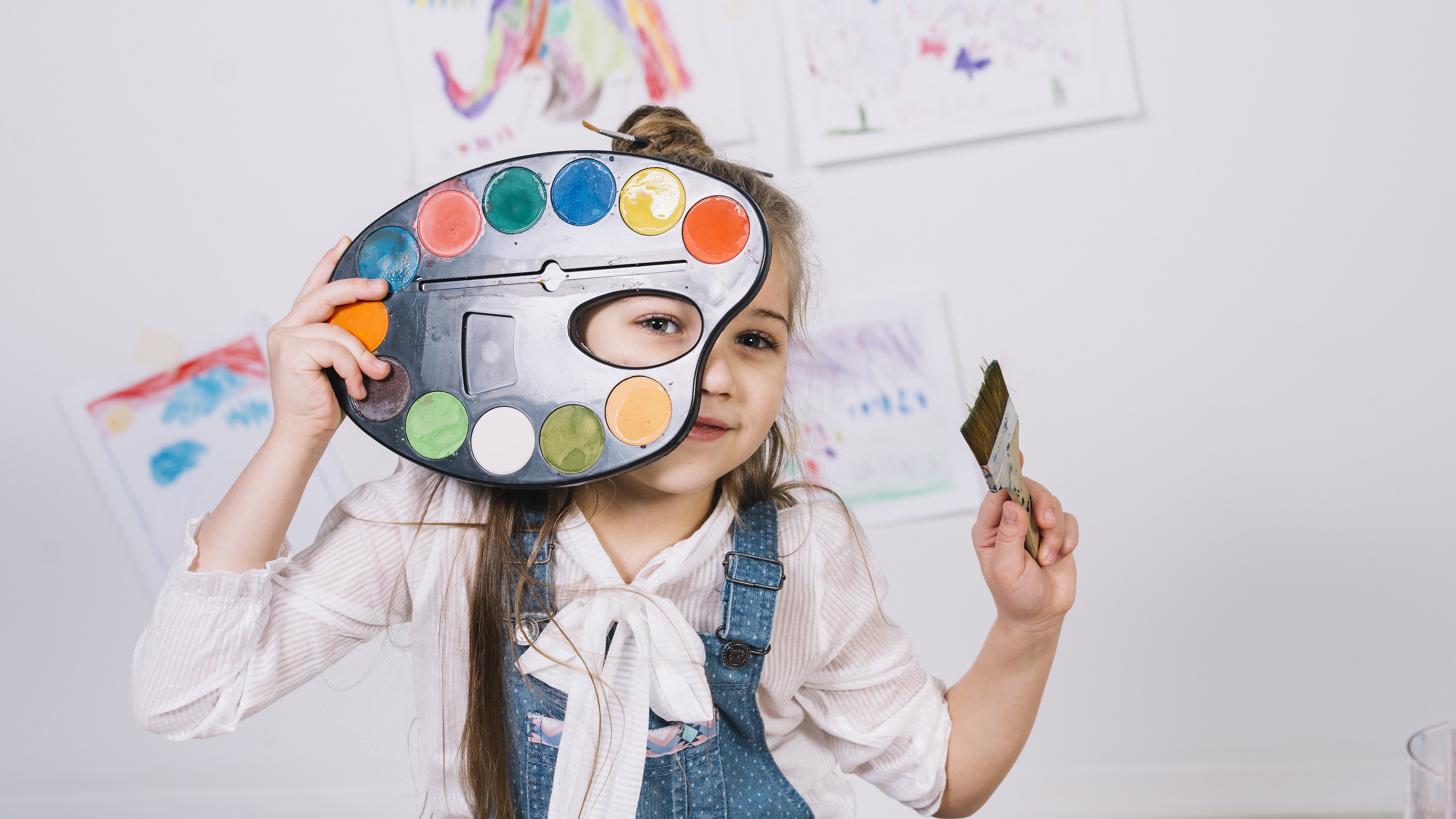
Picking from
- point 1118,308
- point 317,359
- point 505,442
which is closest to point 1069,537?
point 505,442

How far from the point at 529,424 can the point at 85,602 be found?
41.2 inches

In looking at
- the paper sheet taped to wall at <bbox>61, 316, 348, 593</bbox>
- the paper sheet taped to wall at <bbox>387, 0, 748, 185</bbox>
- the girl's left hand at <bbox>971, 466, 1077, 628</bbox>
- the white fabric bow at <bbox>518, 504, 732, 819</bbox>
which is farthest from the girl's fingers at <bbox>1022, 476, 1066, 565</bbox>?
the paper sheet taped to wall at <bbox>61, 316, 348, 593</bbox>

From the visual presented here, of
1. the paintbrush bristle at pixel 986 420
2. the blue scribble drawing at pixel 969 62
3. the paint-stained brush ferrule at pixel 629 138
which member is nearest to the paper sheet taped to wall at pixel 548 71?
the blue scribble drawing at pixel 969 62

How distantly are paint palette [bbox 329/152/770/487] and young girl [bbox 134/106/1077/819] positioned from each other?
0.03 metres

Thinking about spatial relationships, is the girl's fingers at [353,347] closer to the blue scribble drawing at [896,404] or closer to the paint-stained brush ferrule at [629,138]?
the paint-stained brush ferrule at [629,138]

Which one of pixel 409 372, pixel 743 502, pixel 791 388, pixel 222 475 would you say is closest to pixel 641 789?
pixel 743 502

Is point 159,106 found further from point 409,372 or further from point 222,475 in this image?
point 409,372

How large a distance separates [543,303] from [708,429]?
0.43 feet

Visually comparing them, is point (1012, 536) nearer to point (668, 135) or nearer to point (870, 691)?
point (870, 691)

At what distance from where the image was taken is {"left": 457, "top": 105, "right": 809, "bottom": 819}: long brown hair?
69 cm

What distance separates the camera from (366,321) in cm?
58

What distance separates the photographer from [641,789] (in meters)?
0.69

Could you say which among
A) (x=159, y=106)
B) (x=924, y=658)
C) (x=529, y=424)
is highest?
(x=159, y=106)

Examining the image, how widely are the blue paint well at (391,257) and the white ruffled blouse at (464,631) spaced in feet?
0.53
